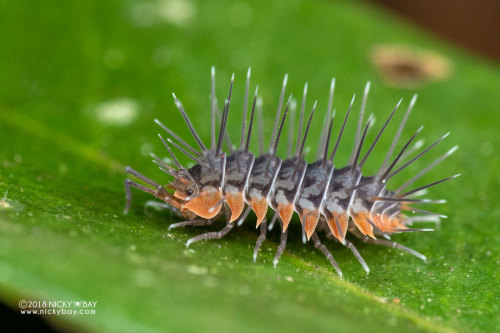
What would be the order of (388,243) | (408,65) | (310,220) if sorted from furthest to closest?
(408,65) < (388,243) < (310,220)

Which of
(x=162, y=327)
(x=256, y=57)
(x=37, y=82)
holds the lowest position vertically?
(x=162, y=327)

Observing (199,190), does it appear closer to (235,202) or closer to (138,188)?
(235,202)

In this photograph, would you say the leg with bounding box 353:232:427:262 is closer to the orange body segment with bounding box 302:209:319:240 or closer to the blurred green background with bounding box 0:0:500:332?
the blurred green background with bounding box 0:0:500:332

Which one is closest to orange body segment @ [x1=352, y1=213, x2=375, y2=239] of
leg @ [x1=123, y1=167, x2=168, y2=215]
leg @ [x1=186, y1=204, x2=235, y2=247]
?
leg @ [x1=186, y1=204, x2=235, y2=247]

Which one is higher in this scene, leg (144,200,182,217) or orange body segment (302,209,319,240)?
orange body segment (302,209,319,240)

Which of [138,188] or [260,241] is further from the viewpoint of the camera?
[138,188]

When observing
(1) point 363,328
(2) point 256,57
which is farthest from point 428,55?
(1) point 363,328

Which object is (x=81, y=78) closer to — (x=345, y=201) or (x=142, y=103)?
(x=142, y=103)

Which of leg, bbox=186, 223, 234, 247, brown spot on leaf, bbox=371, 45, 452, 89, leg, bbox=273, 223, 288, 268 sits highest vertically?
brown spot on leaf, bbox=371, 45, 452, 89

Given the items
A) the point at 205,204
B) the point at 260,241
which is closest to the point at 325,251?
the point at 260,241
